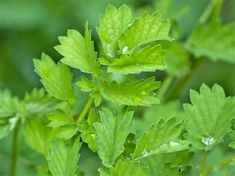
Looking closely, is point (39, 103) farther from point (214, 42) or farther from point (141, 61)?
point (214, 42)

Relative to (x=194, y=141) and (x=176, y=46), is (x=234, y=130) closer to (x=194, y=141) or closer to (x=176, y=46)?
(x=194, y=141)

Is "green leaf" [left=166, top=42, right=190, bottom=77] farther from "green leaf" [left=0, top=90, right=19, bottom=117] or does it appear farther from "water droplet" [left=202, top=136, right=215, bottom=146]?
"water droplet" [left=202, top=136, right=215, bottom=146]

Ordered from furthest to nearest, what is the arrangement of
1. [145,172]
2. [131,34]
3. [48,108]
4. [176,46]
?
1. [176,46]
2. [48,108]
3. [131,34]
4. [145,172]

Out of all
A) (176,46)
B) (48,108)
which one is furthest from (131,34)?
(176,46)

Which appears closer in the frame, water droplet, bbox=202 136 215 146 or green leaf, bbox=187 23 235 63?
water droplet, bbox=202 136 215 146

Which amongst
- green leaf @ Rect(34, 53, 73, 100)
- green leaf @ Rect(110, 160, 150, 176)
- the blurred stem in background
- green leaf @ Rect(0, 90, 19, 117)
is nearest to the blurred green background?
the blurred stem in background

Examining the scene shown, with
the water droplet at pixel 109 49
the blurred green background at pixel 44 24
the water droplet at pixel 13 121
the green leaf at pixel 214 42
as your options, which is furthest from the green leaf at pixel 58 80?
the blurred green background at pixel 44 24
